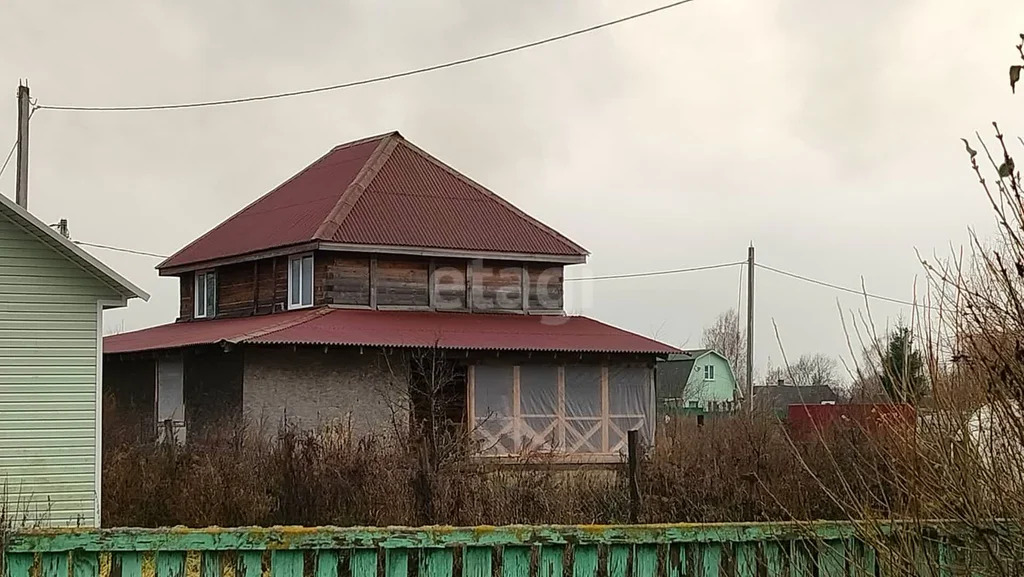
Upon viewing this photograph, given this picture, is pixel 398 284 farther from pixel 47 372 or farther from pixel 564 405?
pixel 47 372

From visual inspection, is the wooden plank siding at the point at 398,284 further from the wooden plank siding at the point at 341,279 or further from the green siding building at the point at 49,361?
the green siding building at the point at 49,361

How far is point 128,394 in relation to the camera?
3180 centimetres

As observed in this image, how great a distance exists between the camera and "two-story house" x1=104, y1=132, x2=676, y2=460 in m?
26.1

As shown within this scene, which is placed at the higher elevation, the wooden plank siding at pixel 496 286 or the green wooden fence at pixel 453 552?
the wooden plank siding at pixel 496 286

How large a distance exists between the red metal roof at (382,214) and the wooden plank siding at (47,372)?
9.48 meters

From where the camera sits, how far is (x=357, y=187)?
30938mm

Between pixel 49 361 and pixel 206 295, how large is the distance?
1501 cm

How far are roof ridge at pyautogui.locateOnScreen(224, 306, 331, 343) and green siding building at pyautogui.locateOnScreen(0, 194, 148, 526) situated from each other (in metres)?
5.55

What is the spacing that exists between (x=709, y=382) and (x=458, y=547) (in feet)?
263

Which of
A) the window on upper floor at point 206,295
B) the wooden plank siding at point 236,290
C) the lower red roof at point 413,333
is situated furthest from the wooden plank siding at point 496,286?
the window on upper floor at point 206,295

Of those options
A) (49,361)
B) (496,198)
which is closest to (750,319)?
(496,198)

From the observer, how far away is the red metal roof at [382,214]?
96.4ft

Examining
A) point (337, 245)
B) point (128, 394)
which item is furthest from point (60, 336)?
point (128, 394)

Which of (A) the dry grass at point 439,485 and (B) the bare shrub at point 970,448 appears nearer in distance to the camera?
(B) the bare shrub at point 970,448
